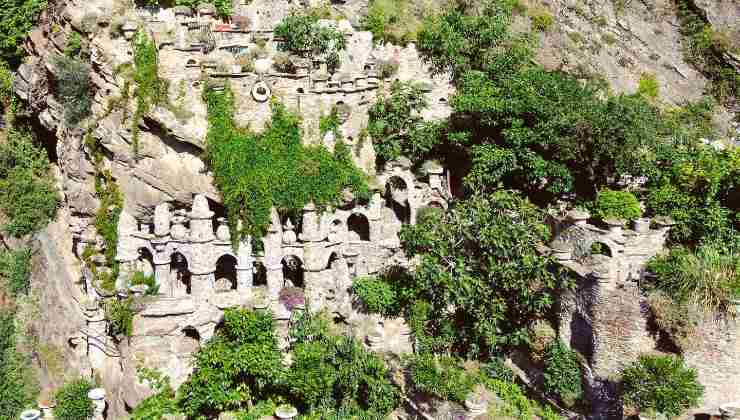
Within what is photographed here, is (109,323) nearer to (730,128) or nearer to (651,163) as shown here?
(651,163)

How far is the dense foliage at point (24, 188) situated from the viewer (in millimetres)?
26500

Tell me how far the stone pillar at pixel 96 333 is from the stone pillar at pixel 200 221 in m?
4.26

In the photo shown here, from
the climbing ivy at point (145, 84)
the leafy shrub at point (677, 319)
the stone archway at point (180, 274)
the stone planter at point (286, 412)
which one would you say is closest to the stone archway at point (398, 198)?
the stone archway at point (180, 274)

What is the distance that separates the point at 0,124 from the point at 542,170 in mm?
25475

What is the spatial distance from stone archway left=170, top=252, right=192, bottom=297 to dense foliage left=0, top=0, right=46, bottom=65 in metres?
15.1

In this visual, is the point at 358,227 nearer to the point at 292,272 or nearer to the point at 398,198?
the point at 398,198

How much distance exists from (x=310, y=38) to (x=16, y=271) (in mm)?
15530

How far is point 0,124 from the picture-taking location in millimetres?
30000

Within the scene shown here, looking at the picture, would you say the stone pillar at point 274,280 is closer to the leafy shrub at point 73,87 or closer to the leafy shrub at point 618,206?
the leafy shrub at point 73,87

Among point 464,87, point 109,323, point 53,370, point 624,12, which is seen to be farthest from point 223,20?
point 624,12

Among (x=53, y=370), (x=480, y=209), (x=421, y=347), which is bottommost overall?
(x=53, y=370)

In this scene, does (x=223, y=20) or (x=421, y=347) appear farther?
(x=223, y=20)

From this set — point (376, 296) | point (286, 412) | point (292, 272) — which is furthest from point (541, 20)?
point (286, 412)

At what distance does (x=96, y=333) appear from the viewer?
21219 mm
